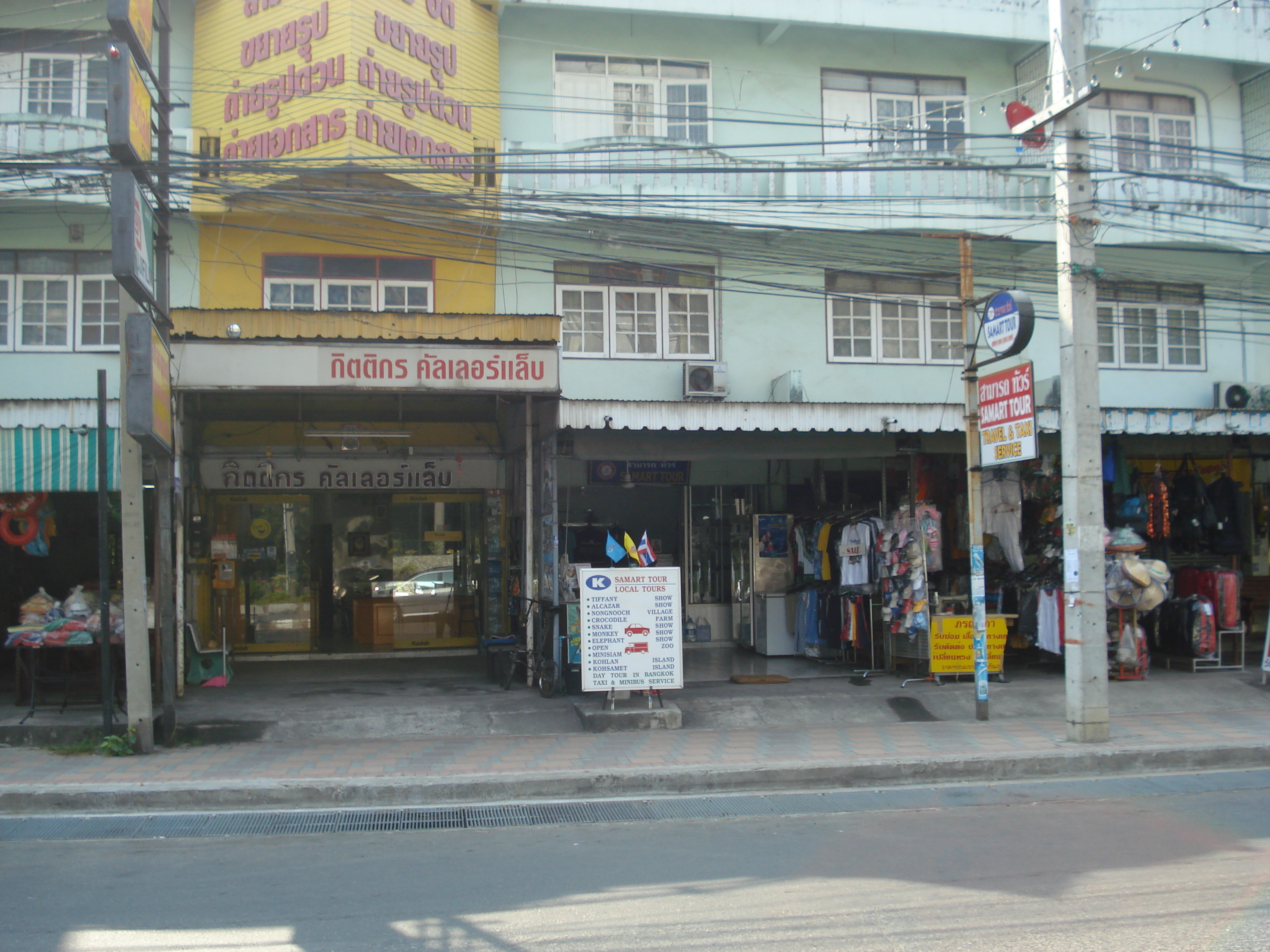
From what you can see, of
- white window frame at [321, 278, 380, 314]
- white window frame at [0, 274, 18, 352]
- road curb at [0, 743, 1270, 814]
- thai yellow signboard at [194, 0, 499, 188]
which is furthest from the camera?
white window frame at [321, 278, 380, 314]

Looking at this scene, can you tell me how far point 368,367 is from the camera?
9.88 meters

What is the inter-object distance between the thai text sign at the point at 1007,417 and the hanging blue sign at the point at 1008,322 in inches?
8.3

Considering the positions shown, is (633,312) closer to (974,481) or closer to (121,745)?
(974,481)

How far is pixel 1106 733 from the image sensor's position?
9219 millimetres

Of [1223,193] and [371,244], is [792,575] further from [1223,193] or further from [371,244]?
[1223,193]

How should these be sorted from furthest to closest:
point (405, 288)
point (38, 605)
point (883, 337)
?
point (883, 337) → point (405, 288) → point (38, 605)

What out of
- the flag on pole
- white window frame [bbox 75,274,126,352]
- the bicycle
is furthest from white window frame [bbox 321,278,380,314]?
the flag on pole

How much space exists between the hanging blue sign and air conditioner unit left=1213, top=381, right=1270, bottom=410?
338 inches

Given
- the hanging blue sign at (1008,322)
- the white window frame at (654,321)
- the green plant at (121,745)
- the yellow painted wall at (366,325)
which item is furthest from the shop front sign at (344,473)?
the hanging blue sign at (1008,322)

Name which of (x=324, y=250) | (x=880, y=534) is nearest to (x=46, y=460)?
(x=324, y=250)

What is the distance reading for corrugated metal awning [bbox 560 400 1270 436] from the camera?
1078cm

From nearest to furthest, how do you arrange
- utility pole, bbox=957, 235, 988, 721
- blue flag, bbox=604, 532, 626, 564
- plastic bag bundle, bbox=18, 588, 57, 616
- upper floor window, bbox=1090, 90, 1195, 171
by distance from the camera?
utility pole, bbox=957, 235, 988, 721 → blue flag, bbox=604, 532, 626, 564 → plastic bag bundle, bbox=18, 588, 57, 616 → upper floor window, bbox=1090, 90, 1195, 171

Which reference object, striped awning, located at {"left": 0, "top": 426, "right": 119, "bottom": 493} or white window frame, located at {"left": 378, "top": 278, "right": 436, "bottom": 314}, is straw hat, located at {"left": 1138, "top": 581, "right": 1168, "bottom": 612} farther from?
striped awning, located at {"left": 0, "top": 426, "right": 119, "bottom": 493}

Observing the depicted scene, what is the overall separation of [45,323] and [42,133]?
250 cm
